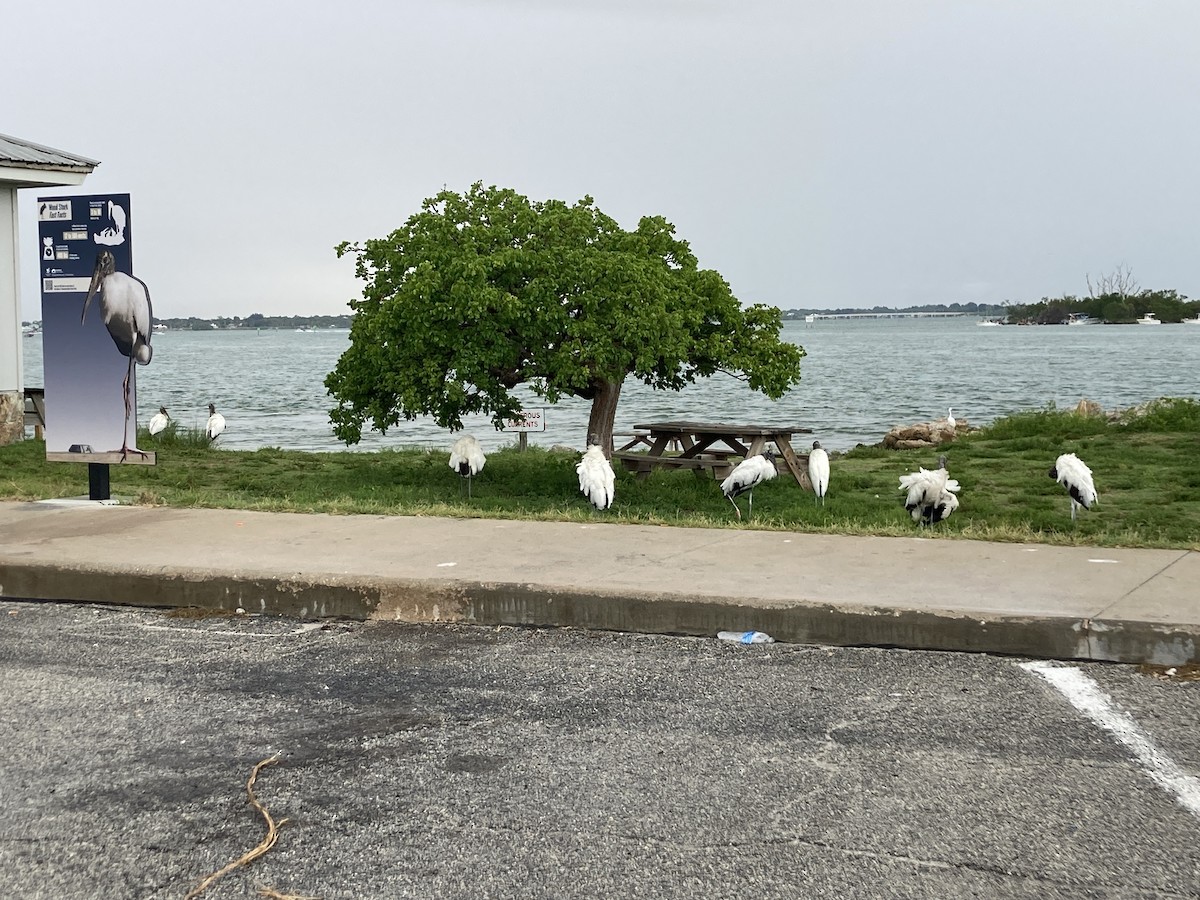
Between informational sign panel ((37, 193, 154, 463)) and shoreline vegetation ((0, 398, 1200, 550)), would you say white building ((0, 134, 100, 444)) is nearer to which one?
shoreline vegetation ((0, 398, 1200, 550))

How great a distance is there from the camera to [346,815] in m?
4.12

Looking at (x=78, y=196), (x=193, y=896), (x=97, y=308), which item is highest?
(x=78, y=196)

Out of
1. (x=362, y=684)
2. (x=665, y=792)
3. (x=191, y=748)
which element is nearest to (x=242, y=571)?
(x=362, y=684)

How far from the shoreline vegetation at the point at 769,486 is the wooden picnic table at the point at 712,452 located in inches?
8.7

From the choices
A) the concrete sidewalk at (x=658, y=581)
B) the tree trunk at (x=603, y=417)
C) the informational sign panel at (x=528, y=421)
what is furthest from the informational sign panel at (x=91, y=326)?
the tree trunk at (x=603, y=417)

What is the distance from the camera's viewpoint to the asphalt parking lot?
146 inches

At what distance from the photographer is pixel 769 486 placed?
46.7 ft

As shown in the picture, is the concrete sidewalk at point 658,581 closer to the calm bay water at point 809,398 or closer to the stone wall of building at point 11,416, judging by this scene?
the calm bay water at point 809,398

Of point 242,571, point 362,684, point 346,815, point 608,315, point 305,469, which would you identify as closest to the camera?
point 346,815

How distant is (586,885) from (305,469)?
13.4 m

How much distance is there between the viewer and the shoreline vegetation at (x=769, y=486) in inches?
401

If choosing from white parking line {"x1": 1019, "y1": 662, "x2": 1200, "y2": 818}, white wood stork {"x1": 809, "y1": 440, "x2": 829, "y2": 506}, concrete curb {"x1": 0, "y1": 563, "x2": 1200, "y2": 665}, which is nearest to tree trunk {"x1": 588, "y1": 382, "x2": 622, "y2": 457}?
white wood stork {"x1": 809, "y1": 440, "x2": 829, "y2": 506}

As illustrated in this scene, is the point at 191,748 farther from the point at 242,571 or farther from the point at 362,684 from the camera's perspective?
the point at 242,571

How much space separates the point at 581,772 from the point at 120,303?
7525mm
